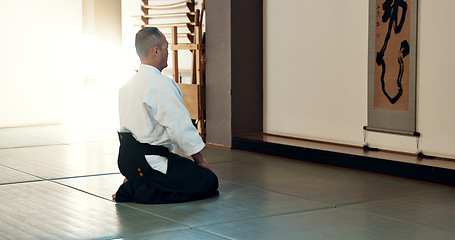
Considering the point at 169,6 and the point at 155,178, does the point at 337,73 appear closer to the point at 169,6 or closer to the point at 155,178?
the point at 155,178

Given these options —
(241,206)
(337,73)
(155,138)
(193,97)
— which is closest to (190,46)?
(193,97)

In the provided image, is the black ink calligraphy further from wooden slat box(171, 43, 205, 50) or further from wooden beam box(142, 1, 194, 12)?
wooden beam box(142, 1, 194, 12)

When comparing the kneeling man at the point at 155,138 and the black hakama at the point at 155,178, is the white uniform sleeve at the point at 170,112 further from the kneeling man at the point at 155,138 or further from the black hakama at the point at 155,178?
the black hakama at the point at 155,178

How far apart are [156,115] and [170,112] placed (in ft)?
0.29

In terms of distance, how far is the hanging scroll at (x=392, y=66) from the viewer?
489cm

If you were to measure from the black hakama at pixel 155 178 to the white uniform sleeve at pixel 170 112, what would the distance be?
0.52 ft

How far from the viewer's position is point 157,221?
341 cm

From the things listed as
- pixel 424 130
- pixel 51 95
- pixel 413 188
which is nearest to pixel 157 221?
pixel 413 188

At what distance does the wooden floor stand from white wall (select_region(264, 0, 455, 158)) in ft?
1.73

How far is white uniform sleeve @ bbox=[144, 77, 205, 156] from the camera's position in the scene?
376cm

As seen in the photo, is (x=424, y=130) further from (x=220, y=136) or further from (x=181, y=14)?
(x=181, y=14)

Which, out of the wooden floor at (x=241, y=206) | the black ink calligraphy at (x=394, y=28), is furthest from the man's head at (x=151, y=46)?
the black ink calligraphy at (x=394, y=28)

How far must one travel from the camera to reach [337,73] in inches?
223

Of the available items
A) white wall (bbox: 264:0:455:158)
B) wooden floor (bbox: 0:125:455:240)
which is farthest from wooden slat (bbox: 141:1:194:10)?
wooden floor (bbox: 0:125:455:240)
